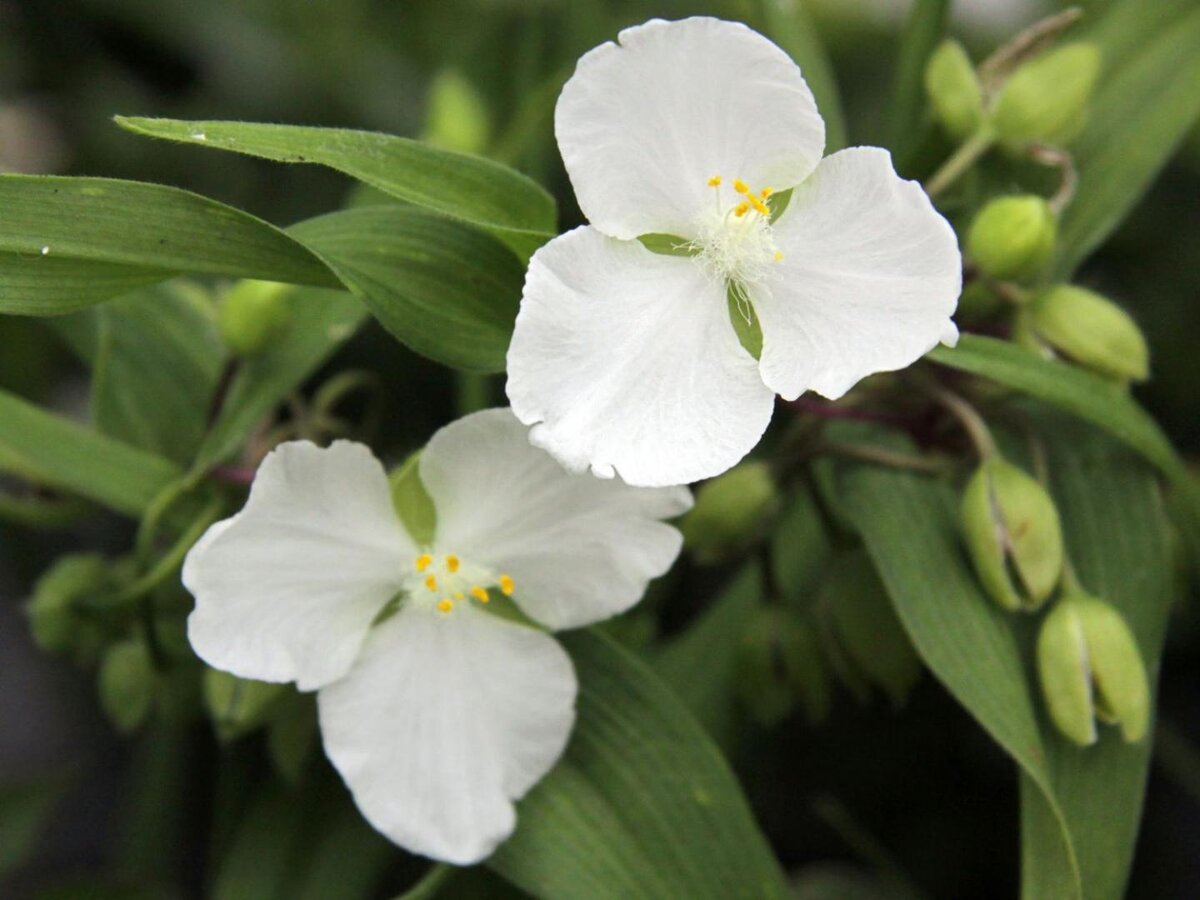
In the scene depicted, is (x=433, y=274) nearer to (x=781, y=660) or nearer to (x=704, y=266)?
(x=704, y=266)

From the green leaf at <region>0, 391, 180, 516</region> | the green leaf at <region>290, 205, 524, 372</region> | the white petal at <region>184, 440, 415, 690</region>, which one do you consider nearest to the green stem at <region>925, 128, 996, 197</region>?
the green leaf at <region>290, 205, 524, 372</region>

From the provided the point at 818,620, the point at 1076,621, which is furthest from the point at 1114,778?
the point at 818,620

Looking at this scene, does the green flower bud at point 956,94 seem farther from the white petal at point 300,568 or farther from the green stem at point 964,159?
the white petal at point 300,568

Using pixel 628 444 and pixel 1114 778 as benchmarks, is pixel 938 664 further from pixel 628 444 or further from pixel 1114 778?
pixel 628 444

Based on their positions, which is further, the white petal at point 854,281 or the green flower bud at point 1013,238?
the green flower bud at point 1013,238

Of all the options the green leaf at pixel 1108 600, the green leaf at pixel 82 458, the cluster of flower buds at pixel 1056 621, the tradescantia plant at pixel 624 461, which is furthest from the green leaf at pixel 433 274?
the green leaf at pixel 1108 600

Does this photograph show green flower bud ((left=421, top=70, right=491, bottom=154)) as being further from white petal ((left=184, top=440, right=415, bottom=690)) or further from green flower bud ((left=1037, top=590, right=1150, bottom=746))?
green flower bud ((left=1037, top=590, right=1150, bottom=746))
